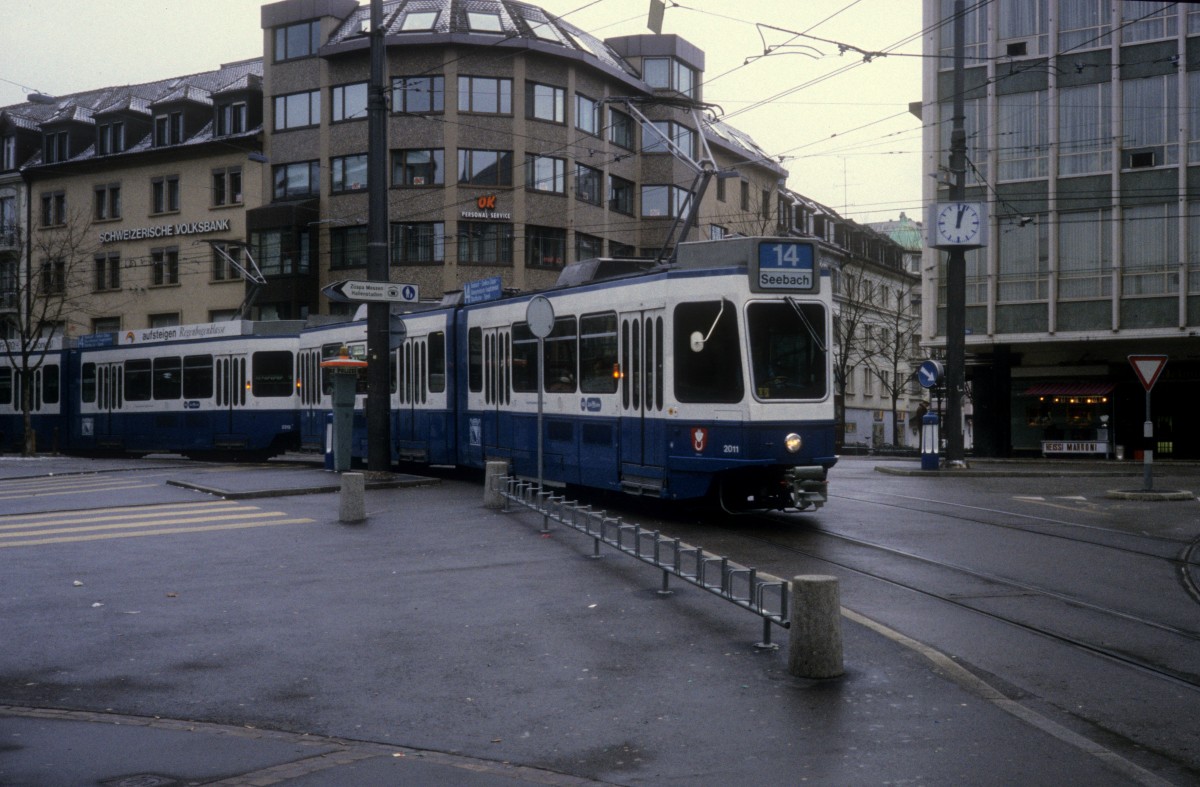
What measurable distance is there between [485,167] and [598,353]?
30.9 m

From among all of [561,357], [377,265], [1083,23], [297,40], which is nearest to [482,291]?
[377,265]

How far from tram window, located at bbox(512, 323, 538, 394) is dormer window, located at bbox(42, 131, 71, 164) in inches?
1769

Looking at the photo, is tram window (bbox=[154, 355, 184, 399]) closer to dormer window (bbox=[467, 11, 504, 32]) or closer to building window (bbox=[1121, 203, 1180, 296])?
dormer window (bbox=[467, 11, 504, 32])

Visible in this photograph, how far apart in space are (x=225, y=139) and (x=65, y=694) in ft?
152

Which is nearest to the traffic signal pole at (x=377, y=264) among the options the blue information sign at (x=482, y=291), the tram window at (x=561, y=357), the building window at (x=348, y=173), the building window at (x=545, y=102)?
the blue information sign at (x=482, y=291)

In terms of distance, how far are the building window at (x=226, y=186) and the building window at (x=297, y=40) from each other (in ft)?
16.4

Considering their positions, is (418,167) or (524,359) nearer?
(524,359)

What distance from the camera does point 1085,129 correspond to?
3691cm

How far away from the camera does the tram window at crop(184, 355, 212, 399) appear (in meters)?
32.5

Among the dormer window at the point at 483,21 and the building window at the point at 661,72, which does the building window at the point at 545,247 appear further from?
the building window at the point at 661,72

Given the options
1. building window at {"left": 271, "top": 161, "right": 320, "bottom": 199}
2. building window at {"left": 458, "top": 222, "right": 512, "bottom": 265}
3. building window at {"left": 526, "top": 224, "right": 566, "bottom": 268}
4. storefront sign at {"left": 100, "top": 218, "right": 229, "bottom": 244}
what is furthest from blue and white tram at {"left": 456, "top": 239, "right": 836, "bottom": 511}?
storefront sign at {"left": 100, "top": 218, "right": 229, "bottom": 244}

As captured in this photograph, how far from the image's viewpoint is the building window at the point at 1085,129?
120 ft

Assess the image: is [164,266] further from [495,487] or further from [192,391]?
[495,487]

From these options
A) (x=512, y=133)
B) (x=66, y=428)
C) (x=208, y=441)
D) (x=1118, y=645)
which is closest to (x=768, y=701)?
(x=1118, y=645)
